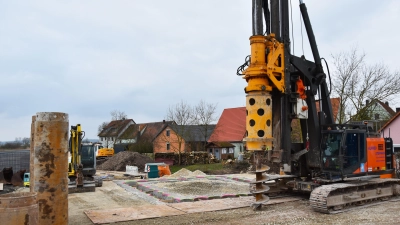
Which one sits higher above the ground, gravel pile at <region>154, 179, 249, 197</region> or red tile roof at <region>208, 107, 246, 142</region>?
red tile roof at <region>208, 107, 246, 142</region>

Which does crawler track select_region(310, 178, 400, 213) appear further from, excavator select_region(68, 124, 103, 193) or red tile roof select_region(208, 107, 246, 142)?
red tile roof select_region(208, 107, 246, 142)

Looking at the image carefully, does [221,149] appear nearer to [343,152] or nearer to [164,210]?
[343,152]

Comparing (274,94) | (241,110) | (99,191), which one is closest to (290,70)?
(274,94)

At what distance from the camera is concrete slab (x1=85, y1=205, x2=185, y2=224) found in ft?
29.2

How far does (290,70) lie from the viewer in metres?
10.7

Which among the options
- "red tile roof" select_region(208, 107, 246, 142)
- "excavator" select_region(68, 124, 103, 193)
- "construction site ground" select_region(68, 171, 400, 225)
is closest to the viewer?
"construction site ground" select_region(68, 171, 400, 225)

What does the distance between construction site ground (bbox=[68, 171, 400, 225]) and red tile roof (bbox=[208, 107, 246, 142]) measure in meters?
35.5

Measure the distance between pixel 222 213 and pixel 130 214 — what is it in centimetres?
226

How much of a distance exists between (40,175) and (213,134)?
42.3m

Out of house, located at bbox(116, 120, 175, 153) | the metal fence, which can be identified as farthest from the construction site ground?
house, located at bbox(116, 120, 175, 153)

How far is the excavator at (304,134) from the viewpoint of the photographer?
9828 mm

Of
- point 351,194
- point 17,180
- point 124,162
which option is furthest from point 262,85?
point 124,162

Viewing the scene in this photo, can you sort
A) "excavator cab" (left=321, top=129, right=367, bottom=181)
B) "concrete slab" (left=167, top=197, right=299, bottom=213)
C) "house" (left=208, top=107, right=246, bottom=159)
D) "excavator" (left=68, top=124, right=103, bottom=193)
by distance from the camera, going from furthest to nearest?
"house" (left=208, top=107, right=246, bottom=159) < "excavator" (left=68, top=124, right=103, bottom=193) < "excavator cab" (left=321, top=129, right=367, bottom=181) < "concrete slab" (left=167, top=197, right=299, bottom=213)

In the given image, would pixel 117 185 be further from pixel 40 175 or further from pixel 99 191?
pixel 40 175
